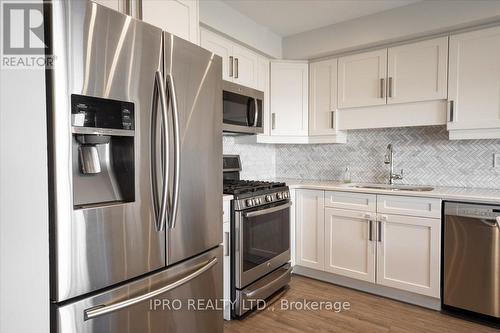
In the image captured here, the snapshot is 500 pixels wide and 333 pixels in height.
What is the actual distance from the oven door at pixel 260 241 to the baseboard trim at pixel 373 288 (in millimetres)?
454

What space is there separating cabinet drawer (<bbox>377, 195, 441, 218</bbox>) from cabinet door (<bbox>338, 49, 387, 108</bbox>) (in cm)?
94

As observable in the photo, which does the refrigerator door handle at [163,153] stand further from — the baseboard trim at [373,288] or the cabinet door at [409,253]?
the baseboard trim at [373,288]

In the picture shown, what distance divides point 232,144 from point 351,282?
1755mm

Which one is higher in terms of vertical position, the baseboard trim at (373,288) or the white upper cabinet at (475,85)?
the white upper cabinet at (475,85)

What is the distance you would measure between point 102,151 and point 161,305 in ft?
2.31

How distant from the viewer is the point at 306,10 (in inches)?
109

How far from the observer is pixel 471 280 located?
2207 millimetres

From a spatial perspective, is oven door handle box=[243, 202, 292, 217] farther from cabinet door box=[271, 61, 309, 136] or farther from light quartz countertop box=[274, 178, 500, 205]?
cabinet door box=[271, 61, 309, 136]

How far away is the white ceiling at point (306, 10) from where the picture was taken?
103 inches

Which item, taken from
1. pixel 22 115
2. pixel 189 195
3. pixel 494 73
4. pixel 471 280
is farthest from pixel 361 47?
pixel 22 115

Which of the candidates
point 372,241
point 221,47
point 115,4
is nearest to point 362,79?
point 221,47

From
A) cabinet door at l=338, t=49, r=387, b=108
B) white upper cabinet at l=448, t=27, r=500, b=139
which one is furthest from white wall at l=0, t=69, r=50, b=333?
white upper cabinet at l=448, t=27, r=500, b=139

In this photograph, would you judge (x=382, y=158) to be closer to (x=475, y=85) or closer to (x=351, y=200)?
(x=351, y=200)

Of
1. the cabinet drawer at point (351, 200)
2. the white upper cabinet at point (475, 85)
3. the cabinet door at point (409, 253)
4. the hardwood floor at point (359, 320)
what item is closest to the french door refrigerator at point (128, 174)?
the hardwood floor at point (359, 320)
